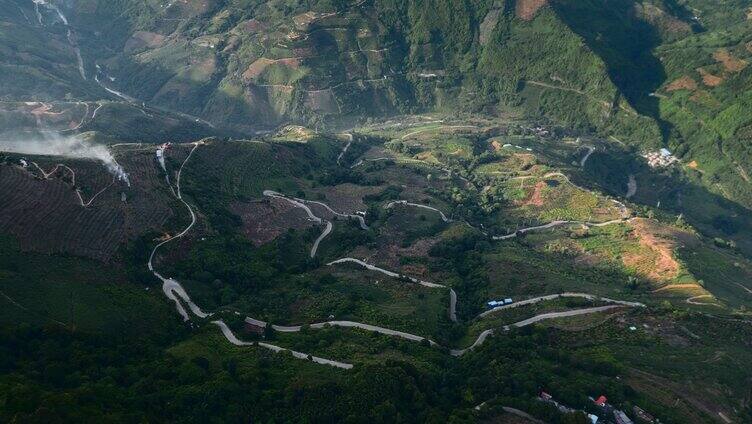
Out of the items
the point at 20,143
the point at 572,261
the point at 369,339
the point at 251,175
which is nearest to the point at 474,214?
the point at 572,261

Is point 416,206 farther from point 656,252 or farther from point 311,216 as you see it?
point 656,252

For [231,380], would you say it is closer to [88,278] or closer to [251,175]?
[88,278]

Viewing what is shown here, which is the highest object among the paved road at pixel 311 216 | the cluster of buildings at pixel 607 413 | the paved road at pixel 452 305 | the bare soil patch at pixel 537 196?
the cluster of buildings at pixel 607 413

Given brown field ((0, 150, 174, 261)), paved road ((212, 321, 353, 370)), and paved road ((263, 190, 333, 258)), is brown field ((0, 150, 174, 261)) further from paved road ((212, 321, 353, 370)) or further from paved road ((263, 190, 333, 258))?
paved road ((263, 190, 333, 258))

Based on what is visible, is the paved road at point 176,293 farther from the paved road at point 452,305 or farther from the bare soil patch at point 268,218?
→ the paved road at point 452,305

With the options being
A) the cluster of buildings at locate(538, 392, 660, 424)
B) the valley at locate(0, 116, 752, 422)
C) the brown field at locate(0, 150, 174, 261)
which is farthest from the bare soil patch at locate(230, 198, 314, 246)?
the cluster of buildings at locate(538, 392, 660, 424)

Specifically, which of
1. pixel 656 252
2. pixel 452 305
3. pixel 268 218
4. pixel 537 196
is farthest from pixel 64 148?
pixel 656 252

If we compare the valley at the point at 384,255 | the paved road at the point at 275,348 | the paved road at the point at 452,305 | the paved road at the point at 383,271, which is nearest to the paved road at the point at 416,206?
the valley at the point at 384,255
